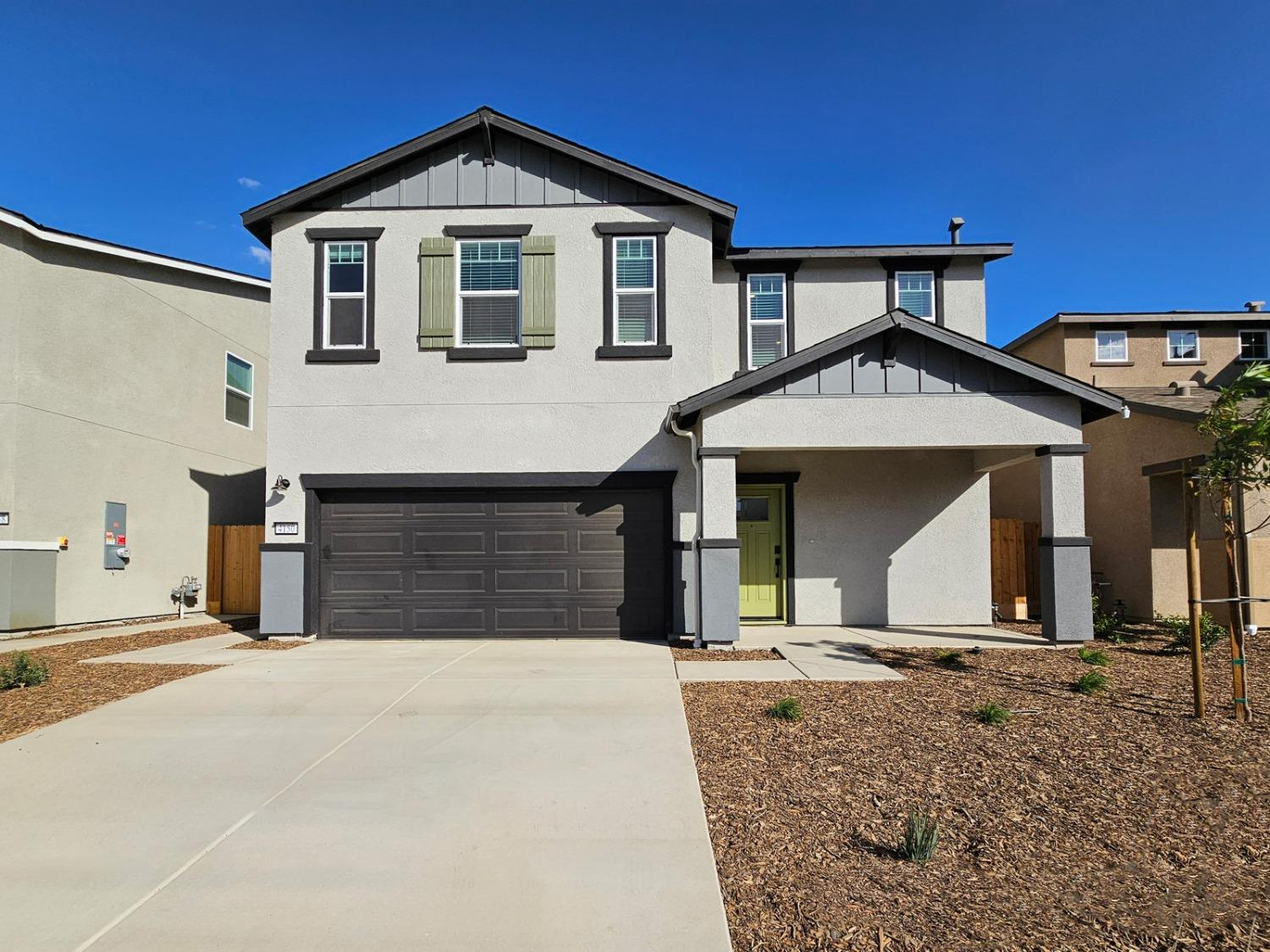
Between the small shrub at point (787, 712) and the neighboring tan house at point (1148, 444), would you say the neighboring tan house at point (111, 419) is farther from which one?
the neighboring tan house at point (1148, 444)

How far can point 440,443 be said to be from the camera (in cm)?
1137

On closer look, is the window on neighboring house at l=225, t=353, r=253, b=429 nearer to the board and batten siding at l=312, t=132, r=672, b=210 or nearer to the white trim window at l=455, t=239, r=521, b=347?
the board and batten siding at l=312, t=132, r=672, b=210

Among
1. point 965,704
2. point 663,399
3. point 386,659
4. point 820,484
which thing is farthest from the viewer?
point 820,484

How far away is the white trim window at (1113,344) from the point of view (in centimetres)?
1603

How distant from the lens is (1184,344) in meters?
16.4

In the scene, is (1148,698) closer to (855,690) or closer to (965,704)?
(965,704)

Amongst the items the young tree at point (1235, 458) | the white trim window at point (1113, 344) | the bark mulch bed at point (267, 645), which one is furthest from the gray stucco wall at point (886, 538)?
the bark mulch bed at point (267, 645)

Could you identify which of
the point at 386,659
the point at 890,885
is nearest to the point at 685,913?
the point at 890,885

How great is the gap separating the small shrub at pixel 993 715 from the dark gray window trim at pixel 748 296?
6.98 meters

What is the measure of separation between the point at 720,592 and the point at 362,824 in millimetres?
6195

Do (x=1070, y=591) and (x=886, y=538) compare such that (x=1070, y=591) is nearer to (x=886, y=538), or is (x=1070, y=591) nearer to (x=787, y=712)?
(x=886, y=538)

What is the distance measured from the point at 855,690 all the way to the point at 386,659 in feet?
18.2

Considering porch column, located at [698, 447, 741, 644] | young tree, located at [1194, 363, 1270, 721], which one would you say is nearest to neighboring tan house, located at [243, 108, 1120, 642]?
porch column, located at [698, 447, 741, 644]

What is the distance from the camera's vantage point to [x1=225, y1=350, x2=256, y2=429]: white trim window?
52.9 feet
